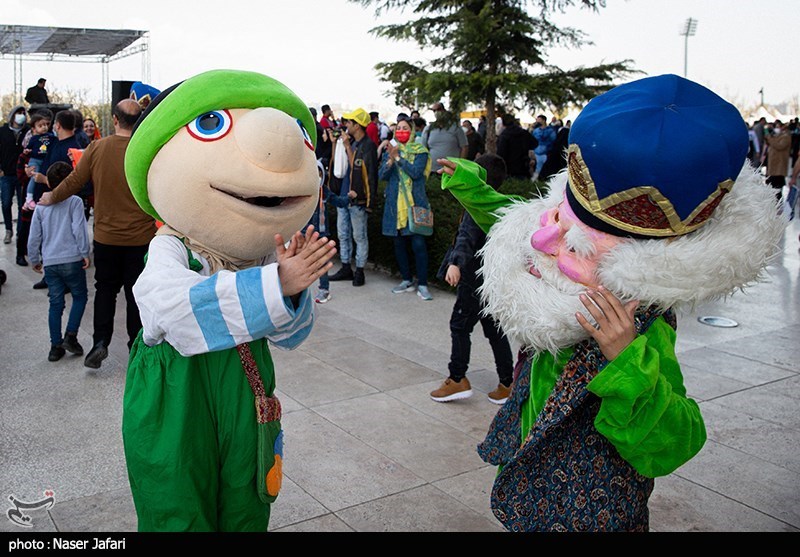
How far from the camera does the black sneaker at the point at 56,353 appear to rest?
229 inches

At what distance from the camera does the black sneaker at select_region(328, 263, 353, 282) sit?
9.02 meters

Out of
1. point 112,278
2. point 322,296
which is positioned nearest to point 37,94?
point 322,296

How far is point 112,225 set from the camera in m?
5.46

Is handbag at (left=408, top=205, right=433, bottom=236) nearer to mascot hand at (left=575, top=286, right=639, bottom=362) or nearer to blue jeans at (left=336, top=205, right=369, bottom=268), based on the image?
blue jeans at (left=336, top=205, right=369, bottom=268)

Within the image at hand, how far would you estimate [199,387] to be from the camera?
2389 mm

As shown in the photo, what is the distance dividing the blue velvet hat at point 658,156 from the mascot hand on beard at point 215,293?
835mm

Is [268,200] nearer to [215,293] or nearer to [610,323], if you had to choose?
[215,293]

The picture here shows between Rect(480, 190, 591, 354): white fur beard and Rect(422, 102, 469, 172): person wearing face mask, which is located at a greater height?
Rect(422, 102, 469, 172): person wearing face mask

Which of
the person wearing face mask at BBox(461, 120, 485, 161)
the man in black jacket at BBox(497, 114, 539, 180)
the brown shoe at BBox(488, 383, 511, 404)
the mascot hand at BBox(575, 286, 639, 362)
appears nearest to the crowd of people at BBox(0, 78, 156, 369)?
the brown shoe at BBox(488, 383, 511, 404)

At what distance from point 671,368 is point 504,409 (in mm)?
599

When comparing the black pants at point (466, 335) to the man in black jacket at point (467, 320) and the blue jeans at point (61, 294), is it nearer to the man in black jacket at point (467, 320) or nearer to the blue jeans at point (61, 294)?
the man in black jacket at point (467, 320)

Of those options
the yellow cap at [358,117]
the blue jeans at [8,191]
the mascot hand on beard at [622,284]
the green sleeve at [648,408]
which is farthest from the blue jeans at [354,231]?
the green sleeve at [648,408]

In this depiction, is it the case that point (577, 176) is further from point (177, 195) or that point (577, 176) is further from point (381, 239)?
point (381, 239)

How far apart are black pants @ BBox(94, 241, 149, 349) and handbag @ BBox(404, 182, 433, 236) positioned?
3160 millimetres
